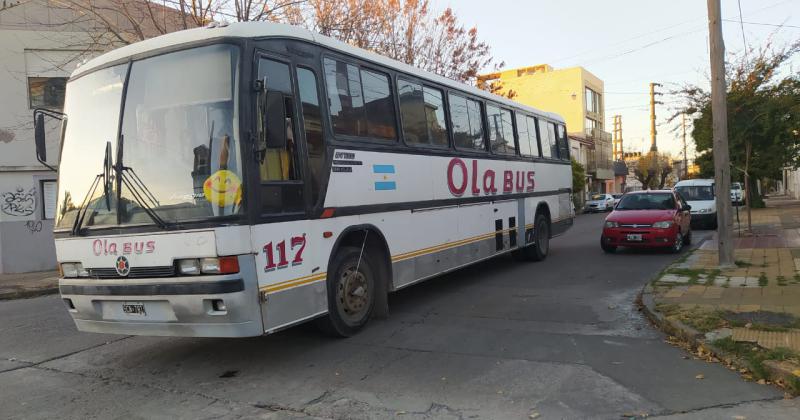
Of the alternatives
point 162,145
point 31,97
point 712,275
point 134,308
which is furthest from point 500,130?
point 31,97

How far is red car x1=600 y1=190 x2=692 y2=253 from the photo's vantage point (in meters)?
13.3

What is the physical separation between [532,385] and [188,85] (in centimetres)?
407

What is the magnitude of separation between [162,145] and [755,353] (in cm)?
570

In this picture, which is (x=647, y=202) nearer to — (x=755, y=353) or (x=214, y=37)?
(x=755, y=353)

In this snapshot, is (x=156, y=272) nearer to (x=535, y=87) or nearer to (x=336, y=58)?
(x=336, y=58)

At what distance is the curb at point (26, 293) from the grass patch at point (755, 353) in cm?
1227

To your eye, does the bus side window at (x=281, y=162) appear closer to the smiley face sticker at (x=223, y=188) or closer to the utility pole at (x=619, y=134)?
the smiley face sticker at (x=223, y=188)

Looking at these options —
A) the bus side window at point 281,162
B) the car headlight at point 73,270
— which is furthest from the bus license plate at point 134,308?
the bus side window at point 281,162

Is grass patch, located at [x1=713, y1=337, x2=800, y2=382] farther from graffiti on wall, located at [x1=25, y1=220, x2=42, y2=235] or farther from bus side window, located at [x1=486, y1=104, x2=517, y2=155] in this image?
graffiti on wall, located at [x1=25, y1=220, x2=42, y2=235]

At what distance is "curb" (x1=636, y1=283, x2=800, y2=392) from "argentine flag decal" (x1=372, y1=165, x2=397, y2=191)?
3.56 meters

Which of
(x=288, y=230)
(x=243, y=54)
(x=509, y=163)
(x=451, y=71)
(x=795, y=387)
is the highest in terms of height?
(x=451, y=71)

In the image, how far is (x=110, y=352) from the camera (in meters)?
6.54

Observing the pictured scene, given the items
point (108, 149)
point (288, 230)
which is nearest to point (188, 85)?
point (108, 149)

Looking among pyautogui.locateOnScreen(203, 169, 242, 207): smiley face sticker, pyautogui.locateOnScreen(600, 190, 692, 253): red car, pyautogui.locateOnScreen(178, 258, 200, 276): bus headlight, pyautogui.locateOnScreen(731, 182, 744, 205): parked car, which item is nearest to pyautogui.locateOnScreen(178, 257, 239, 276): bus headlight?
pyautogui.locateOnScreen(178, 258, 200, 276): bus headlight
